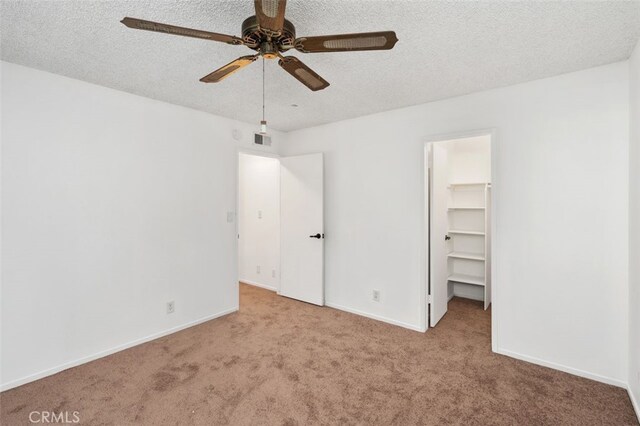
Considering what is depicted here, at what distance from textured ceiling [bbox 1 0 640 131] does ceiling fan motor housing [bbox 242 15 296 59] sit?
0.76 feet

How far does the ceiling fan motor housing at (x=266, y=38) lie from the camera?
1.50 metres

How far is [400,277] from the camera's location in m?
3.48

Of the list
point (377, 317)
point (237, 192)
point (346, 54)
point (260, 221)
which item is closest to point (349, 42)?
point (346, 54)

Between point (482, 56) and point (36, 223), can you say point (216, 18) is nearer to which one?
point (482, 56)

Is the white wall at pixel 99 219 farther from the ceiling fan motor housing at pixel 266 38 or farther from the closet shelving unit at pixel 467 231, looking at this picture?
the closet shelving unit at pixel 467 231

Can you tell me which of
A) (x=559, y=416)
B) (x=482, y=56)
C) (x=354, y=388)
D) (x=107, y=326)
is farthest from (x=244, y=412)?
(x=482, y=56)

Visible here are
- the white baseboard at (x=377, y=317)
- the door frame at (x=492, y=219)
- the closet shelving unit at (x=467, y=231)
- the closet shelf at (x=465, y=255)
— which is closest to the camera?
the door frame at (x=492, y=219)

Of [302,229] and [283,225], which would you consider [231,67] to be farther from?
[283,225]

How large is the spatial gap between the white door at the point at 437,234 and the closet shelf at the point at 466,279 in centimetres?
48

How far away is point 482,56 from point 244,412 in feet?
9.91

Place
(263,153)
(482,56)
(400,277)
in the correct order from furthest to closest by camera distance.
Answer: (263,153) → (400,277) → (482,56)

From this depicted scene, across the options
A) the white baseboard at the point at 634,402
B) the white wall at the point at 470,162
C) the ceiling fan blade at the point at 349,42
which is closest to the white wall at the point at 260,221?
the white wall at the point at 470,162
